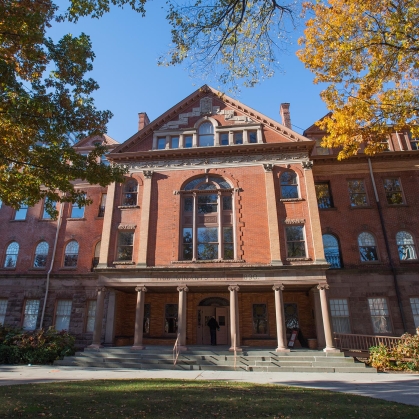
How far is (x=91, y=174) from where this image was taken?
42.7 ft

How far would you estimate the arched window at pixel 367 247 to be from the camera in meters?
21.5

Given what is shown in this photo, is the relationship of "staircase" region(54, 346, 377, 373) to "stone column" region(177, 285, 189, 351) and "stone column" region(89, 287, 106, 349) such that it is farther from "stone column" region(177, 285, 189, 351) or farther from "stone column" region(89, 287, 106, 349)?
"stone column" region(89, 287, 106, 349)

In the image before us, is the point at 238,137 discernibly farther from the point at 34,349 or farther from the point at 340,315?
the point at 34,349

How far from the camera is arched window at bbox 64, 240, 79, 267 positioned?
922 inches

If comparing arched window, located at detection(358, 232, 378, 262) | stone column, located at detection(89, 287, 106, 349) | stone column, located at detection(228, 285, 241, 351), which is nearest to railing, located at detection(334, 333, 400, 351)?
arched window, located at detection(358, 232, 378, 262)

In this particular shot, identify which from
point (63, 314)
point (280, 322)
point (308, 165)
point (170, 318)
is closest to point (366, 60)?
point (308, 165)

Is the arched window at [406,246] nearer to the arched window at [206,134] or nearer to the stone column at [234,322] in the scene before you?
the stone column at [234,322]

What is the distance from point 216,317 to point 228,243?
5.17 meters

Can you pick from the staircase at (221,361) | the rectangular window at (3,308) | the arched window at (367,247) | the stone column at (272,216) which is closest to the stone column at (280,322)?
the staircase at (221,361)

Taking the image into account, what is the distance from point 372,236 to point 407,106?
11.4 meters

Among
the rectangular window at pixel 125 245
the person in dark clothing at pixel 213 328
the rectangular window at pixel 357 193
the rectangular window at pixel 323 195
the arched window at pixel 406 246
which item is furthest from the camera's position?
the rectangular window at pixel 323 195

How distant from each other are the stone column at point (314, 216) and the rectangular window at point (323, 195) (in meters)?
2.70

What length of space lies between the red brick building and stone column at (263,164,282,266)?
0.08 metres

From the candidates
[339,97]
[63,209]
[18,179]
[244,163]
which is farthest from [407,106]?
[63,209]
